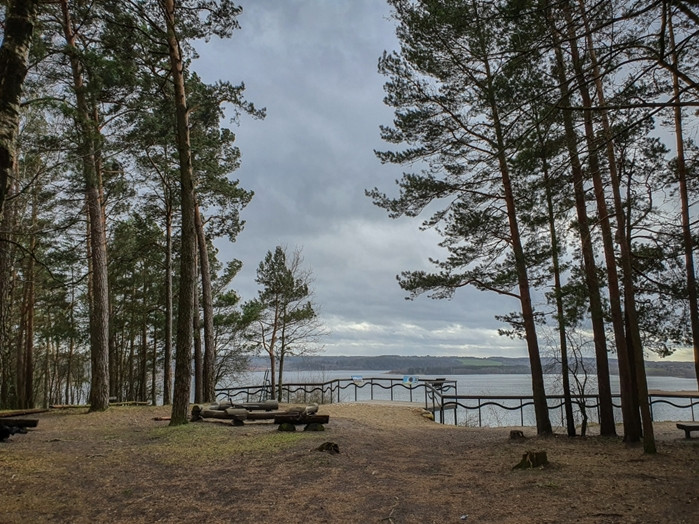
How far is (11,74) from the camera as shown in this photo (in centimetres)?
337

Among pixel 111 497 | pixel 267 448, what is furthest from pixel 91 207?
pixel 111 497

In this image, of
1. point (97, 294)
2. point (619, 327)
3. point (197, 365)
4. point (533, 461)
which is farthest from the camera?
point (197, 365)

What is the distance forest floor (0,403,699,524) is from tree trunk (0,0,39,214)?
2.73 m

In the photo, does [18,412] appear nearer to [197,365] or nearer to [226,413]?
[197,365]

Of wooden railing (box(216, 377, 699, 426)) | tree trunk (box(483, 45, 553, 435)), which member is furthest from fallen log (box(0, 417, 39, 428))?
wooden railing (box(216, 377, 699, 426))

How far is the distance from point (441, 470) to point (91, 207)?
9.25 meters

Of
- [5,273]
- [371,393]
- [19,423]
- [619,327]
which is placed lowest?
[371,393]

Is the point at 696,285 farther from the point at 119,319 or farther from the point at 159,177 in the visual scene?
the point at 119,319

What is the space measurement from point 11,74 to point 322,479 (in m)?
4.75

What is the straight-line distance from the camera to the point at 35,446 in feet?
21.9

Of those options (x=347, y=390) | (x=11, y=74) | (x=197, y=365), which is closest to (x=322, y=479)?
(x=11, y=74)

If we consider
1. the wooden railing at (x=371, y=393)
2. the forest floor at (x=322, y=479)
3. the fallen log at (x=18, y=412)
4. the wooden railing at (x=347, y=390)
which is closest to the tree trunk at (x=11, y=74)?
the forest floor at (x=322, y=479)

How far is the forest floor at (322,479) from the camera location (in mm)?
4000

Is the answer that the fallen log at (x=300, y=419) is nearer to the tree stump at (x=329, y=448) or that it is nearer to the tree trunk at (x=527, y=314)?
the tree stump at (x=329, y=448)
